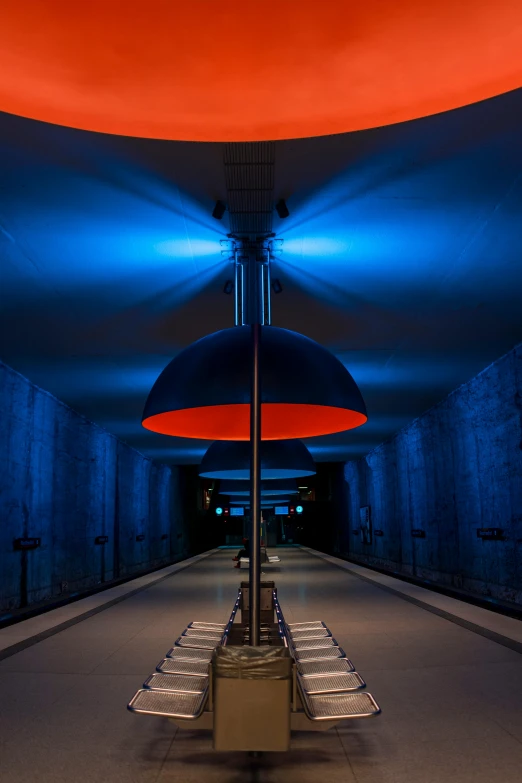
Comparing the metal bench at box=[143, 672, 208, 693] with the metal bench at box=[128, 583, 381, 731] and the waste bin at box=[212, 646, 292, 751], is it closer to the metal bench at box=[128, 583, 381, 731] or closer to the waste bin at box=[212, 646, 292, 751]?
the metal bench at box=[128, 583, 381, 731]

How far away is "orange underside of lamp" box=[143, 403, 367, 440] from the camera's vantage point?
240 inches

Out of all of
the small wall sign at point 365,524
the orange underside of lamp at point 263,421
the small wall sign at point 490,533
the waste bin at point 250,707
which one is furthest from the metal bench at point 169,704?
the small wall sign at point 365,524

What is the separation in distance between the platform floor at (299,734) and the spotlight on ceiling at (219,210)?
4.47m

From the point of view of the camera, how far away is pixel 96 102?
236 centimetres

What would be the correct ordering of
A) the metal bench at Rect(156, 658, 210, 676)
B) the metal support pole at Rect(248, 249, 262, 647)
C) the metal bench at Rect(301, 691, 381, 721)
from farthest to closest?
the metal bench at Rect(156, 658, 210, 676) → the metal support pole at Rect(248, 249, 262, 647) → the metal bench at Rect(301, 691, 381, 721)

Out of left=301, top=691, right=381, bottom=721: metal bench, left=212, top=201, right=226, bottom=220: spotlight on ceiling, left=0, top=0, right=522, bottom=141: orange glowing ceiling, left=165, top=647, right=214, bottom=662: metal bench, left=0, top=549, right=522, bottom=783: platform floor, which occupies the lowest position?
left=0, top=549, right=522, bottom=783: platform floor

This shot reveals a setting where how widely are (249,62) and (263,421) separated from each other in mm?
4872

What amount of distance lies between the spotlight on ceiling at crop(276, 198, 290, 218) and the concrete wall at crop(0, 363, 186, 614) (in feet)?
25.8

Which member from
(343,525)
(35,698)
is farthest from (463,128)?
(343,525)

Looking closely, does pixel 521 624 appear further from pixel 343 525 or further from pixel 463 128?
pixel 343 525

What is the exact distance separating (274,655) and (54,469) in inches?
519

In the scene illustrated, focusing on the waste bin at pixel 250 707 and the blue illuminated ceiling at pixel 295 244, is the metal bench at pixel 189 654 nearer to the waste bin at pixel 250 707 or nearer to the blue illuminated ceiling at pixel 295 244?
the waste bin at pixel 250 707

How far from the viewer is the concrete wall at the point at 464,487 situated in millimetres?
13141

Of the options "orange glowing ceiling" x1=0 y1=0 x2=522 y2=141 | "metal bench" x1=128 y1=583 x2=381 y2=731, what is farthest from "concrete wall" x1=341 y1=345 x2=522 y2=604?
"orange glowing ceiling" x1=0 y1=0 x2=522 y2=141
